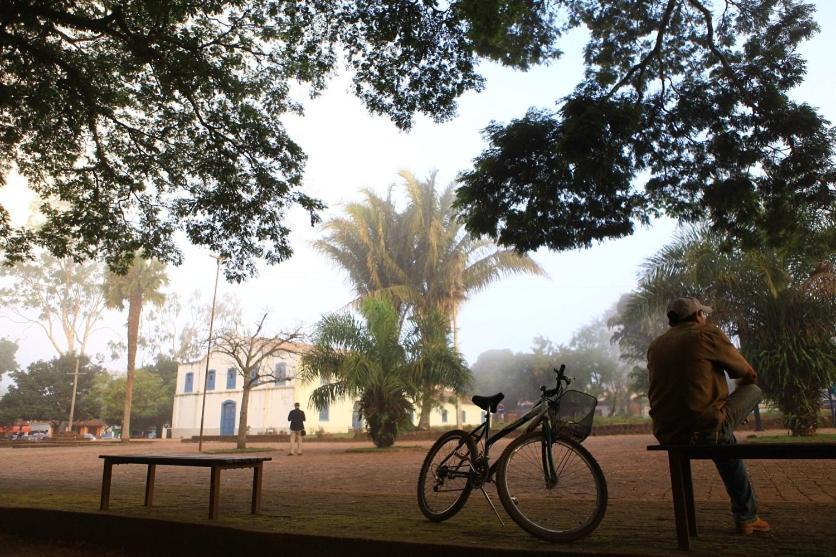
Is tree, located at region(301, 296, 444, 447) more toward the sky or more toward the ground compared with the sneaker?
more toward the sky

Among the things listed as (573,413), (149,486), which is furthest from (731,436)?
(149,486)

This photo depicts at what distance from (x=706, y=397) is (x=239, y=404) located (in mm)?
45181

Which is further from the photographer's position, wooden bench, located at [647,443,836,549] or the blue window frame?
the blue window frame

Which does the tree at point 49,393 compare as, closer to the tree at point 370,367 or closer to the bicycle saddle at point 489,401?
the tree at point 370,367

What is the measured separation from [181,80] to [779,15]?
10337 millimetres

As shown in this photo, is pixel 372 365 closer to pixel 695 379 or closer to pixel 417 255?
pixel 417 255

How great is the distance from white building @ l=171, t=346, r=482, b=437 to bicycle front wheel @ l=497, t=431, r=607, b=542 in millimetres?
36837

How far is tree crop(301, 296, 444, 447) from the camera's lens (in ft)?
65.9

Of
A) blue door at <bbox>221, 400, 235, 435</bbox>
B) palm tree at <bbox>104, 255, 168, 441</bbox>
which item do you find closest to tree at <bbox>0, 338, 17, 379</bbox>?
blue door at <bbox>221, 400, 235, 435</bbox>

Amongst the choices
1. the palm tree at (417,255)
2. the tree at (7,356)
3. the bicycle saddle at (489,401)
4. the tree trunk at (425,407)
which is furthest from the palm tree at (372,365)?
the tree at (7,356)

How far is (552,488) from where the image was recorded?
3.86m

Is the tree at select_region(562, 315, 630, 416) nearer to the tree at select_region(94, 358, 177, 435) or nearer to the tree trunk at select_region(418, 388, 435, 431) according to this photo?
the tree trunk at select_region(418, 388, 435, 431)

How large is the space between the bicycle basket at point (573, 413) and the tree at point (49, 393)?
53.7 m

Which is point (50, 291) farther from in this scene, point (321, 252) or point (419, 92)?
point (419, 92)
